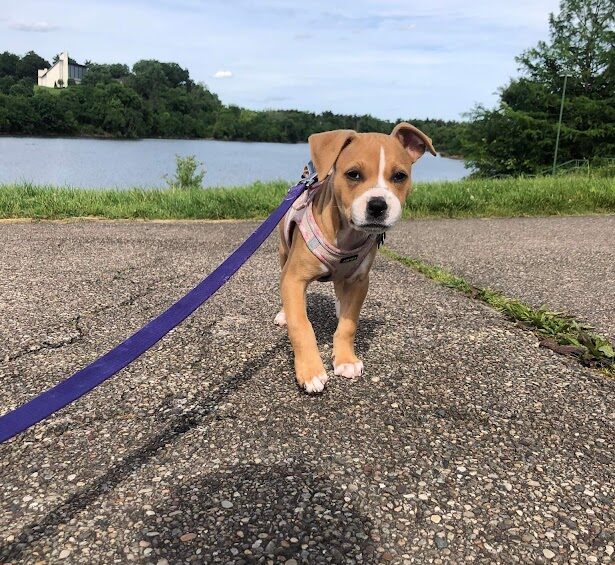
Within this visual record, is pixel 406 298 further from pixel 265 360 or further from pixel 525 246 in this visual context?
pixel 525 246

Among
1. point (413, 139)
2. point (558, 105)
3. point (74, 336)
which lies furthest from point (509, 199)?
point (558, 105)

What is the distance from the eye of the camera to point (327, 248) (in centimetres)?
298

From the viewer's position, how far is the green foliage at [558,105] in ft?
78.8

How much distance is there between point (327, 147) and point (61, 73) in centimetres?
12155

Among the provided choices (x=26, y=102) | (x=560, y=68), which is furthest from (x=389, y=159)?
(x=26, y=102)

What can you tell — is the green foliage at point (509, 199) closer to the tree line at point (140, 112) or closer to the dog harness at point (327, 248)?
the dog harness at point (327, 248)

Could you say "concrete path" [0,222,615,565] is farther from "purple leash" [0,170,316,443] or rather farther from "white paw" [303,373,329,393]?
"purple leash" [0,170,316,443]

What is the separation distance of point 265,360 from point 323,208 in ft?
3.24

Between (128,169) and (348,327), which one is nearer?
(348,327)

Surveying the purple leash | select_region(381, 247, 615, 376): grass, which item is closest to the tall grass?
select_region(381, 247, 615, 376): grass

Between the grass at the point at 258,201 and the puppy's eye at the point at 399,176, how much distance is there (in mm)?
6708

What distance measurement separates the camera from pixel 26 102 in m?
67.1

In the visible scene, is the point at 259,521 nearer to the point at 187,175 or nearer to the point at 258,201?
the point at 258,201

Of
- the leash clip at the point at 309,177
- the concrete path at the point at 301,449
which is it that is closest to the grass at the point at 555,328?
the concrete path at the point at 301,449
